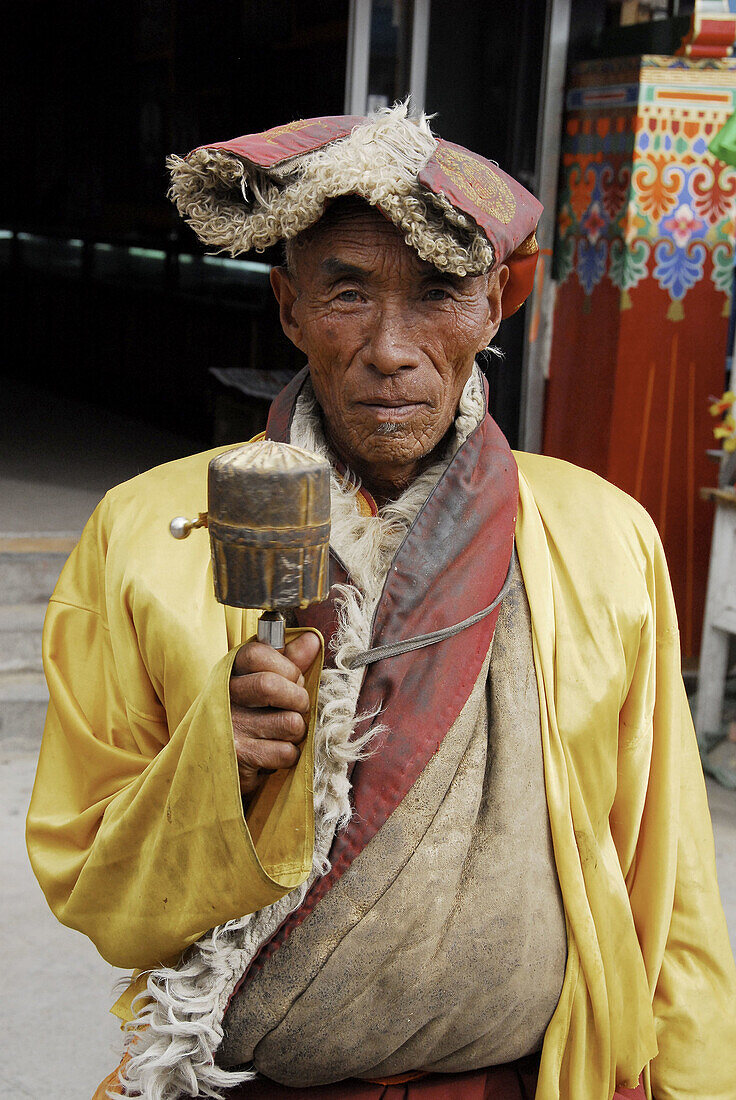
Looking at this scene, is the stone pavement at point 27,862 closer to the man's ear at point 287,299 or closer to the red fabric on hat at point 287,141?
the man's ear at point 287,299

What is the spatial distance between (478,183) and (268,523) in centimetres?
49

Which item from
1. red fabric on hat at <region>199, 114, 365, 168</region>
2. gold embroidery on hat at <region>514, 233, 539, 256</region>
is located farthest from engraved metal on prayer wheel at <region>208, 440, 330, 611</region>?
gold embroidery on hat at <region>514, 233, 539, 256</region>

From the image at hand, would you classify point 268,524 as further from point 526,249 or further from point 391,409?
point 526,249

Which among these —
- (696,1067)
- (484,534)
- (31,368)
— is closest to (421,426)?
(484,534)

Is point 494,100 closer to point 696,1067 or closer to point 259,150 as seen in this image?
point 259,150

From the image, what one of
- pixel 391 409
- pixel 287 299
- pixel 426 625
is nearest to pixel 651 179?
pixel 287 299

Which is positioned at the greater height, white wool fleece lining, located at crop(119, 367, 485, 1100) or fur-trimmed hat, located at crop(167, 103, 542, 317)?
fur-trimmed hat, located at crop(167, 103, 542, 317)

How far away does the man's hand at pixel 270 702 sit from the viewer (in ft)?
3.64

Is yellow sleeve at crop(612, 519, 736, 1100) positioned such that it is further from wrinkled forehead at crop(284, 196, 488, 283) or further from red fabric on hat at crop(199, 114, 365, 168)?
red fabric on hat at crop(199, 114, 365, 168)

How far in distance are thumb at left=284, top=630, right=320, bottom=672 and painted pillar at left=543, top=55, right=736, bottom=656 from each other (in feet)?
12.0

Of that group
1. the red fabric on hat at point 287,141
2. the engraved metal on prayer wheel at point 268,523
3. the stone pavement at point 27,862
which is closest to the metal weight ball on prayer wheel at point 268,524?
the engraved metal on prayer wheel at point 268,523

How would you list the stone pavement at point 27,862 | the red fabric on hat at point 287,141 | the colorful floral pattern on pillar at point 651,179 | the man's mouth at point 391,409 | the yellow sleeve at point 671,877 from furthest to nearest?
the colorful floral pattern on pillar at point 651,179, the stone pavement at point 27,862, the yellow sleeve at point 671,877, the man's mouth at point 391,409, the red fabric on hat at point 287,141

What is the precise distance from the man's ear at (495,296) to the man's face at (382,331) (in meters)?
0.03

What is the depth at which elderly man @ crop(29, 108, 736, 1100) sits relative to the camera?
4.12ft
